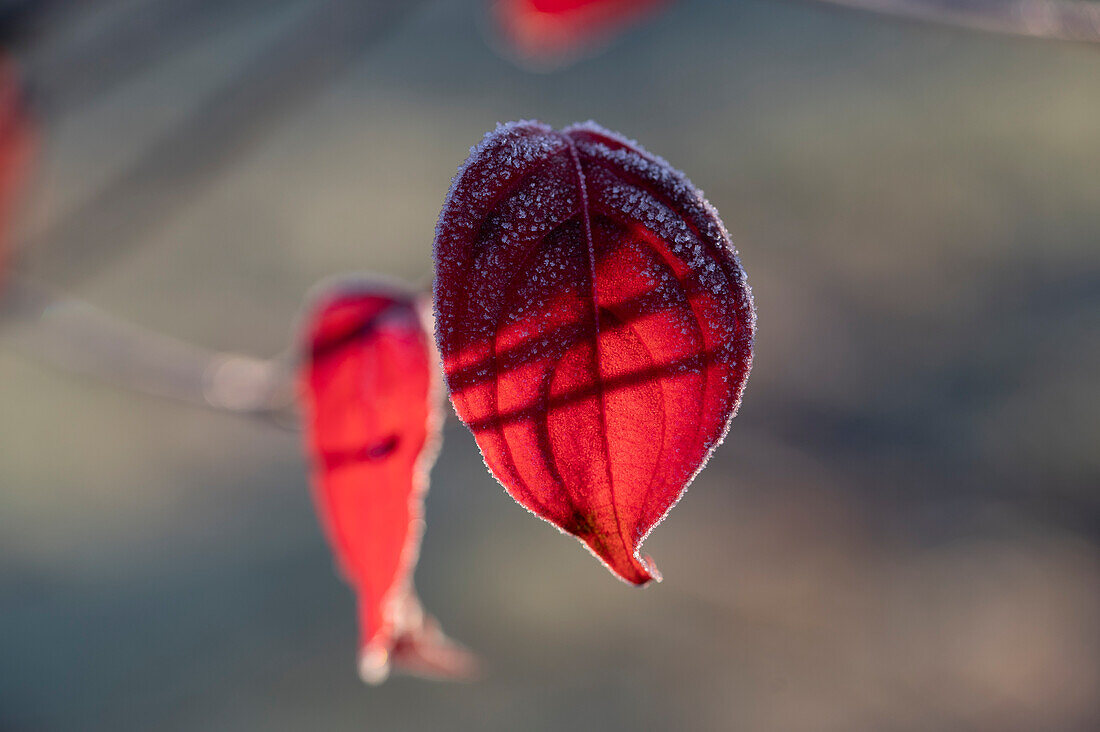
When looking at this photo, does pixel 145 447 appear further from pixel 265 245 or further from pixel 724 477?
pixel 724 477

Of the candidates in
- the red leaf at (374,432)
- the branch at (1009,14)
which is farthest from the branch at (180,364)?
the branch at (1009,14)

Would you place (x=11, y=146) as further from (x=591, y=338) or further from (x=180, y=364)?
(x=591, y=338)

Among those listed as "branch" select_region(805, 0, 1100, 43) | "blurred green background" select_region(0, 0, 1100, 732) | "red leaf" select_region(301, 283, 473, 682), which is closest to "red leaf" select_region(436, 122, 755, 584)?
"red leaf" select_region(301, 283, 473, 682)

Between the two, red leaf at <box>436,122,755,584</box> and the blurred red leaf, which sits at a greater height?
the blurred red leaf

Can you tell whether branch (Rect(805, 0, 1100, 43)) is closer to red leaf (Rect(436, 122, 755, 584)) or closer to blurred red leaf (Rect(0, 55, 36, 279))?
red leaf (Rect(436, 122, 755, 584))

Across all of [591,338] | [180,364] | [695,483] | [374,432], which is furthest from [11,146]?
[695,483]

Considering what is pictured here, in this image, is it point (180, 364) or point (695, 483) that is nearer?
point (180, 364)

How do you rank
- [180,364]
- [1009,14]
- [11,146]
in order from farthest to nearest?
1. [180,364]
2. [11,146]
3. [1009,14]
